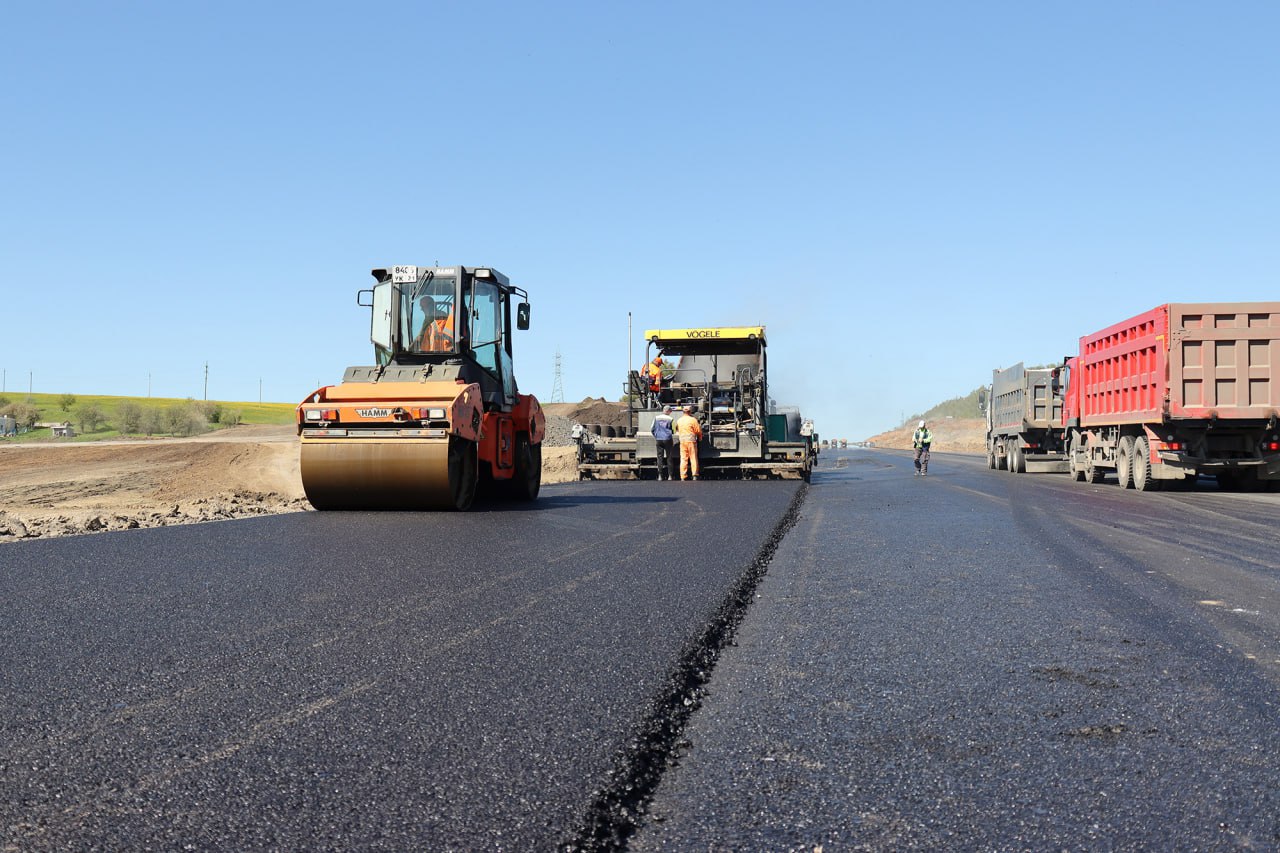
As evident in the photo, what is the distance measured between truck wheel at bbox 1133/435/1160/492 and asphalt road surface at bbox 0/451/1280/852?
960 cm

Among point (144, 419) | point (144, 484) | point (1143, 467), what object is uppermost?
point (144, 419)

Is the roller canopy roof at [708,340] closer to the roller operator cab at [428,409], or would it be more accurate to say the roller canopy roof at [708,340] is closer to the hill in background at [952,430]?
the roller operator cab at [428,409]

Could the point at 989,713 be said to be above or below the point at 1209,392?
below

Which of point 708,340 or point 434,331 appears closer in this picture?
point 434,331

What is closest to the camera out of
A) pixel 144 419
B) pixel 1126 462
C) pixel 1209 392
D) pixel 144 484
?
pixel 1209 392

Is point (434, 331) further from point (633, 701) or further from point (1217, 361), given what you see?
point (1217, 361)

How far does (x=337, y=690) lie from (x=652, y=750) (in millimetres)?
1224

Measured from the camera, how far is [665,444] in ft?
61.4

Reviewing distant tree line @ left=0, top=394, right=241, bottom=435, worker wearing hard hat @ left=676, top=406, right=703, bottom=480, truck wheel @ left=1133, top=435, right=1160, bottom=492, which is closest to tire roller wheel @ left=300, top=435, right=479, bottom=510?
worker wearing hard hat @ left=676, top=406, right=703, bottom=480

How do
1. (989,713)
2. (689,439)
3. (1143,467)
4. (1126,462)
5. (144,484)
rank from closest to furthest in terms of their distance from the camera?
1. (989,713)
2. (1143,467)
3. (1126,462)
4. (689,439)
5. (144,484)

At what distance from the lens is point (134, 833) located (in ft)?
7.66

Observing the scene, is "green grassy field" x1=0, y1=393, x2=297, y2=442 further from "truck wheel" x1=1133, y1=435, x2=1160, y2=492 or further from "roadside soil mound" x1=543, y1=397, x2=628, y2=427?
"truck wheel" x1=1133, y1=435, x2=1160, y2=492

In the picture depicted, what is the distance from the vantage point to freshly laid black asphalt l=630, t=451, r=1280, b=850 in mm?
2434

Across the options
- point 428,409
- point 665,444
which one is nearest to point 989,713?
point 428,409
